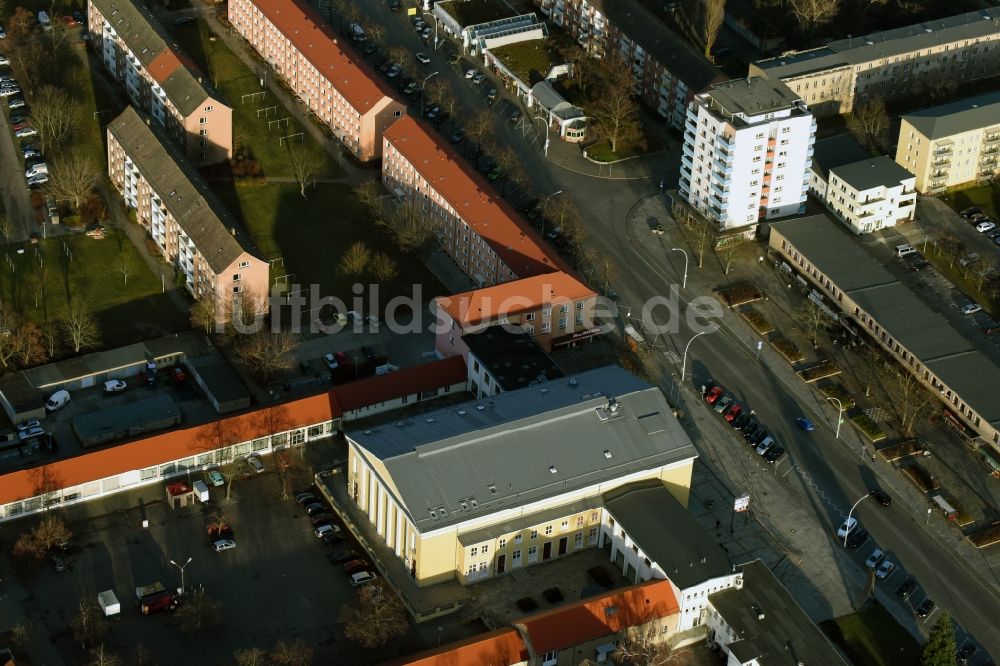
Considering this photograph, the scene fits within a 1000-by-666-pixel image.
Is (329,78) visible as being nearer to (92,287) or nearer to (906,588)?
(92,287)

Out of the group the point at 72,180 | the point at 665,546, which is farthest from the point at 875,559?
the point at 72,180

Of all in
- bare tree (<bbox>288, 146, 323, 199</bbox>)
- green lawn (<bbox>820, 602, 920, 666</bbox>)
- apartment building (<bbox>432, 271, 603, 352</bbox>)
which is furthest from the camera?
bare tree (<bbox>288, 146, 323, 199</bbox>)

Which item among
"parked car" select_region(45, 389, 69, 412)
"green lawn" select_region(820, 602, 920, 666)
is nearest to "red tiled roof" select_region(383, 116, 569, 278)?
"parked car" select_region(45, 389, 69, 412)

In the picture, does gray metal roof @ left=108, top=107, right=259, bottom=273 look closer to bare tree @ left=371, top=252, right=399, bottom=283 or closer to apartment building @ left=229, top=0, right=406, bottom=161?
bare tree @ left=371, top=252, right=399, bottom=283

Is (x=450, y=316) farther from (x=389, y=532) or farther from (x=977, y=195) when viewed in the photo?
(x=977, y=195)

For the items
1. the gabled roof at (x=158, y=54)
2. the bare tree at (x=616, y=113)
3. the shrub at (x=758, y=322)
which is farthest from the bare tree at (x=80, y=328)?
the bare tree at (x=616, y=113)

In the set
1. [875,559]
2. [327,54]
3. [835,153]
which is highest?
[327,54]
